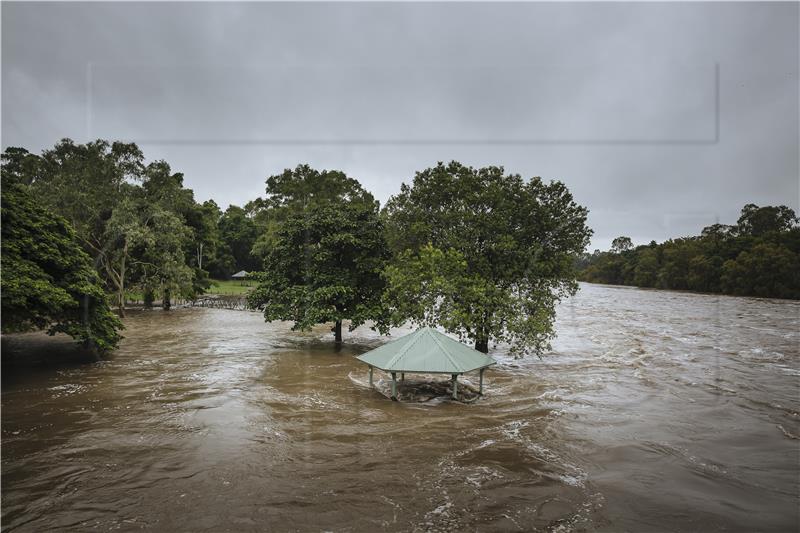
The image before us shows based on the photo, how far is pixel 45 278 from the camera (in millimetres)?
12062

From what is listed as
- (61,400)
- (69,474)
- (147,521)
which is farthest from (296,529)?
(61,400)

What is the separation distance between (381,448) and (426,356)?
308cm

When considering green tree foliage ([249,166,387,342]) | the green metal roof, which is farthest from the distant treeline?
the green metal roof

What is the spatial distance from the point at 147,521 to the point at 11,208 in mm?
11625

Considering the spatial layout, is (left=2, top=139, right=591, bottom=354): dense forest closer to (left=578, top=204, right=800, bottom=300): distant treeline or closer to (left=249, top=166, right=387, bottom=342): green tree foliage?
(left=249, top=166, right=387, bottom=342): green tree foliage

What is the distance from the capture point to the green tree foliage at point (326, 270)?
1625cm

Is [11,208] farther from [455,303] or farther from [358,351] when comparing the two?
[455,303]

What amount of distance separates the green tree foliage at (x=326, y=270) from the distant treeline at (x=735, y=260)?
111 ft

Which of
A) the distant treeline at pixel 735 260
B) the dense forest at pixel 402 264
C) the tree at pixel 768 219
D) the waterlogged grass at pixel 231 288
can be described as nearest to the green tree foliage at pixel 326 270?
the dense forest at pixel 402 264

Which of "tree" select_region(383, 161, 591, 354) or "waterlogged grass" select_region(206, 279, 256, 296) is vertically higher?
"tree" select_region(383, 161, 591, 354)

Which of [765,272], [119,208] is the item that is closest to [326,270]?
[119,208]

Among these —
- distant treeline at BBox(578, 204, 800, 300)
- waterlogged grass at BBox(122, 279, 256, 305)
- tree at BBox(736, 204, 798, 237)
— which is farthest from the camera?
tree at BBox(736, 204, 798, 237)

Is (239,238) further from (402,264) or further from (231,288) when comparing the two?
(402,264)

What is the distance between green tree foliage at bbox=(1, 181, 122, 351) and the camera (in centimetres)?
1110
